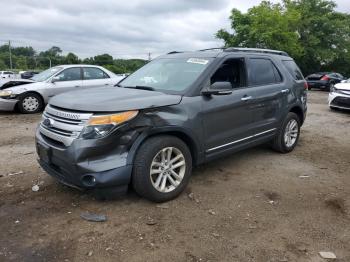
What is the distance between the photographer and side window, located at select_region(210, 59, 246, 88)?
193 inches

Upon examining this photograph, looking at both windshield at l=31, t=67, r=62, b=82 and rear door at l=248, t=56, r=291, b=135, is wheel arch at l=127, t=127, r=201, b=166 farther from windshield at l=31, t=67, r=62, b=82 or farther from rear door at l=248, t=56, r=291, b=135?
windshield at l=31, t=67, r=62, b=82

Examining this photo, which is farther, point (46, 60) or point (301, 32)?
point (46, 60)

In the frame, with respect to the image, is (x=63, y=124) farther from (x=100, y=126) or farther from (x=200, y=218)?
(x=200, y=218)

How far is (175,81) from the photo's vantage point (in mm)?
4754

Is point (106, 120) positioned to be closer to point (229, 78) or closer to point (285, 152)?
point (229, 78)

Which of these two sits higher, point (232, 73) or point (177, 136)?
point (232, 73)

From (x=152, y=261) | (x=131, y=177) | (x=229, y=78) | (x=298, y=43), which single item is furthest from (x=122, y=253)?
(x=298, y=43)

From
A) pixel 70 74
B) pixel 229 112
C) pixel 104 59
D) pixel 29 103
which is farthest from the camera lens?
pixel 104 59

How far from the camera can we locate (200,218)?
3.86m

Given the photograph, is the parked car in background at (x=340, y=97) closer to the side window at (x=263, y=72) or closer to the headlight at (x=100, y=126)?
the side window at (x=263, y=72)

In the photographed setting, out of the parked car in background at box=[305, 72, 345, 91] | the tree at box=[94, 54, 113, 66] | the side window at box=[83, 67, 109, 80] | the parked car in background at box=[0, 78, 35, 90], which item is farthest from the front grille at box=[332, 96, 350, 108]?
the tree at box=[94, 54, 113, 66]

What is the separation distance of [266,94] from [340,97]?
7371 mm

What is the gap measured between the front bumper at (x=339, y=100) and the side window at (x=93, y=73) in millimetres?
7471

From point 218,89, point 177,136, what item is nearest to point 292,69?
point 218,89
